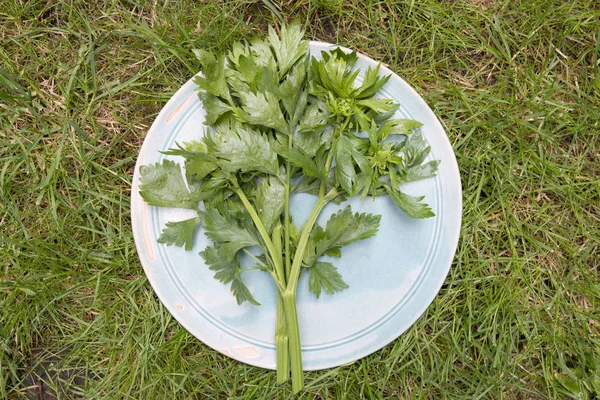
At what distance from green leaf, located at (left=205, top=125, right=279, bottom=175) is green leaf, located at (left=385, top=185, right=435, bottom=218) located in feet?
1.40

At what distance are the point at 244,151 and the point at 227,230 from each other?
11.0 inches

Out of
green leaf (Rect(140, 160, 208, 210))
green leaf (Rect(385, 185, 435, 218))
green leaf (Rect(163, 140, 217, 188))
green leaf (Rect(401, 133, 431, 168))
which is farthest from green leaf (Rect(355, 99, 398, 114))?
green leaf (Rect(140, 160, 208, 210))

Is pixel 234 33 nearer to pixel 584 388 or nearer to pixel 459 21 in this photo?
pixel 459 21

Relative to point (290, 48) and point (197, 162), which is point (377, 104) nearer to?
point (290, 48)

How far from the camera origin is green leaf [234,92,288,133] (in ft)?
4.75

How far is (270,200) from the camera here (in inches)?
59.6

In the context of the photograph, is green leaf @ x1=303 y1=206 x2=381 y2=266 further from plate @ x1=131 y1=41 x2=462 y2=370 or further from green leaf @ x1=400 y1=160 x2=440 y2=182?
green leaf @ x1=400 y1=160 x2=440 y2=182

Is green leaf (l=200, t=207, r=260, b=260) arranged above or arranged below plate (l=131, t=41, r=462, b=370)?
above

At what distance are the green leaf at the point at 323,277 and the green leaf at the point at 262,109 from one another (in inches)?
20.4

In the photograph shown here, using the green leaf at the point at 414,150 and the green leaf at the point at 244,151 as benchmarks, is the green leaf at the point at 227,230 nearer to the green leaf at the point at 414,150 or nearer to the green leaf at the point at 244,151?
the green leaf at the point at 244,151

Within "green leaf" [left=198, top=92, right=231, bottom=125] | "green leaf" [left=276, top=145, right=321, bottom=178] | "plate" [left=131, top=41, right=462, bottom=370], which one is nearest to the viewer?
"green leaf" [left=276, top=145, right=321, bottom=178]

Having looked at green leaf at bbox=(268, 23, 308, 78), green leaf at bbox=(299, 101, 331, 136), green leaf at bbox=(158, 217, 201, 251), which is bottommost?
green leaf at bbox=(158, 217, 201, 251)

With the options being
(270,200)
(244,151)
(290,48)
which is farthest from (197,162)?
(290,48)

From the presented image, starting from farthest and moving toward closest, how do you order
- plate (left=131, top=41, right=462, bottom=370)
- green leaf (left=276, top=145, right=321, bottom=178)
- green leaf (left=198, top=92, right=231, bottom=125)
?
plate (left=131, top=41, right=462, bottom=370) → green leaf (left=198, top=92, right=231, bottom=125) → green leaf (left=276, top=145, right=321, bottom=178)
